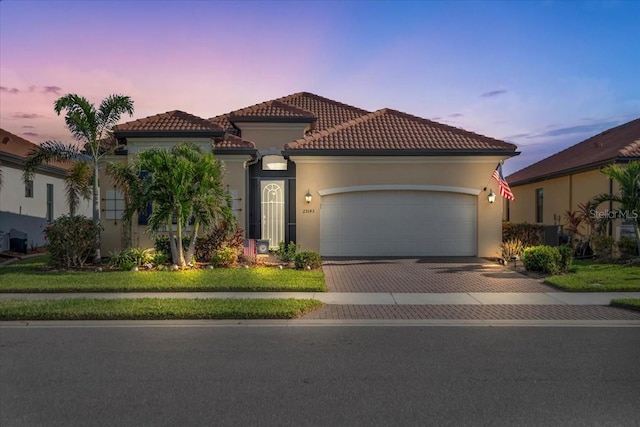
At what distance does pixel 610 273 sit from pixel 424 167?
22.7 feet

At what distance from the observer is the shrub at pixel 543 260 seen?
44.6 feet

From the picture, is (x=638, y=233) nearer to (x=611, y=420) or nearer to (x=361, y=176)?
(x=361, y=176)

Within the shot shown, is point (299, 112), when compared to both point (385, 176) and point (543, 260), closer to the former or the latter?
point (385, 176)

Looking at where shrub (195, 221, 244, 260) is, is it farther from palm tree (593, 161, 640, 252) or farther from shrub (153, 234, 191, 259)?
palm tree (593, 161, 640, 252)

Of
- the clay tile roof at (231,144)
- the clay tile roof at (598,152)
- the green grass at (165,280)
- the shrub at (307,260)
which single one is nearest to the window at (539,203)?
the clay tile roof at (598,152)

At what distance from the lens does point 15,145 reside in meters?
21.6

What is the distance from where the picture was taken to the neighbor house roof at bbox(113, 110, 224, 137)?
16859 millimetres

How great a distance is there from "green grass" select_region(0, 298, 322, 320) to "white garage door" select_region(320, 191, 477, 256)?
8437mm

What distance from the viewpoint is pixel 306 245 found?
1803 centimetres

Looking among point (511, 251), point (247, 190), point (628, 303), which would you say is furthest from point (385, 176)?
point (628, 303)

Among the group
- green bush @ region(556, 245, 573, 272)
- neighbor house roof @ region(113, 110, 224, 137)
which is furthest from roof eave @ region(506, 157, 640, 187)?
neighbor house roof @ region(113, 110, 224, 137)

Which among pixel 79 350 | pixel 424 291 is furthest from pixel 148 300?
pixel 424 291

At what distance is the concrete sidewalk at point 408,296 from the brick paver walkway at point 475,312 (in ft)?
1.21

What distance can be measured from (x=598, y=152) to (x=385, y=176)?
10.4 meters
